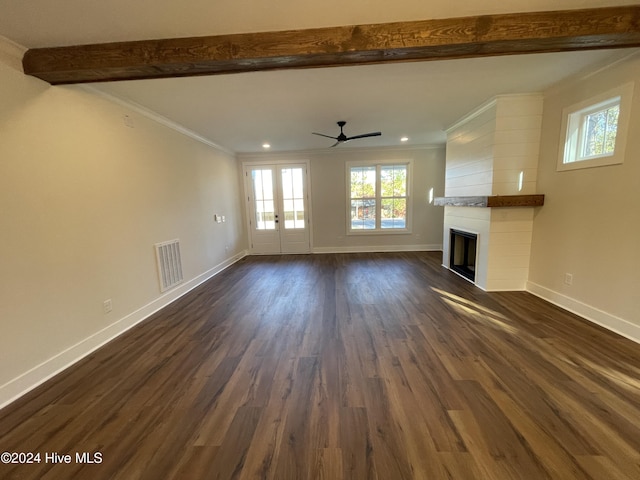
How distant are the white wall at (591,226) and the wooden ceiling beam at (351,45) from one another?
3.13ft

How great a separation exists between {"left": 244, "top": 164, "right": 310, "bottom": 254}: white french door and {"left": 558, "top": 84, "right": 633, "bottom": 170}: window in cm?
476

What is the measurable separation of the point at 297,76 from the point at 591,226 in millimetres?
3442

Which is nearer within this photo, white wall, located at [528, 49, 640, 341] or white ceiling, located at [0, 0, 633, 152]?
white ceiling, located at [0, 0, 633, 152]

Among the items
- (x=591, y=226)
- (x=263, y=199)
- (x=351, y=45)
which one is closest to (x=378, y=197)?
(x=263, y=199)

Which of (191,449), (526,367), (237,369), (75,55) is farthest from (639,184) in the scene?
(75,55)

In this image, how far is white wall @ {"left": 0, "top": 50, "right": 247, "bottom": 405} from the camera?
190 centimetres

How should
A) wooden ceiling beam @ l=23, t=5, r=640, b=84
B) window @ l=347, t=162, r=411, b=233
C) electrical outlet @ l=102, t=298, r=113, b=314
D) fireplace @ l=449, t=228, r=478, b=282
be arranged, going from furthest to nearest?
window @ l=347, t=162, r=411, b=233 < fireplace @ l=449, t=228, r=478, b=282 < electrical outlet @ l=102, t=298, r=113, b=314 < wooden ceiling beam @ l=23, t=5, r=640, b=84

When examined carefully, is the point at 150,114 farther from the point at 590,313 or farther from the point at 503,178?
the point at 590,313

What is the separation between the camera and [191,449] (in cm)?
143

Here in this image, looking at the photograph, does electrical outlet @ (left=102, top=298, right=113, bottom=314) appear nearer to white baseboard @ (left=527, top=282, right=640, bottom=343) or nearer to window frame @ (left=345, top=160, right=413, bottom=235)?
window frame @ (left=345, top=160, right=413, bottom=235)

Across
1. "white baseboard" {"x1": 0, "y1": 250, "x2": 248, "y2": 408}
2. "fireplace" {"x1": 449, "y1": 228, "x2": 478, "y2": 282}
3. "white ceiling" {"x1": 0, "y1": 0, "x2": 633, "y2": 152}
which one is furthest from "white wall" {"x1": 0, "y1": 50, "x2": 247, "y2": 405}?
"fireplace" {"x1": 449, "y1": 228, "x2": 478, "y2": 282}

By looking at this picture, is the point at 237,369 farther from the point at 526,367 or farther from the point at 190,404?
the point at 526,367

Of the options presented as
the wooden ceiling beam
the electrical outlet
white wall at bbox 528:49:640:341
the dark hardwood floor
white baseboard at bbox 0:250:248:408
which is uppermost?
the wooden ceiling beam

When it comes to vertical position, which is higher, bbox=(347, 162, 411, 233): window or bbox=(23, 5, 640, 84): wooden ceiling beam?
bbox=(23, 5, 640, 84): wooden ceiling beam
